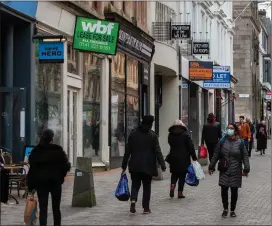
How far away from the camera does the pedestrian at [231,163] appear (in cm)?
1195

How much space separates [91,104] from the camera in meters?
21.8

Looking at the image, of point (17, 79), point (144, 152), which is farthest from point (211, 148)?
point (144, 152)

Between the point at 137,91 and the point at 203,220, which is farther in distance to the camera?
the point at 137,91

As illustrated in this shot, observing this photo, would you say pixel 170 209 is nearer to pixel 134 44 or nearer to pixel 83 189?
pixel 83 189

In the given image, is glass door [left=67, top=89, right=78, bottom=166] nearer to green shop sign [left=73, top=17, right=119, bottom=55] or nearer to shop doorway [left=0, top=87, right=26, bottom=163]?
green shop sign [left=73, top=17, right=119, bottom=55]

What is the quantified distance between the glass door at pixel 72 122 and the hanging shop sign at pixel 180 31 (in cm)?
959

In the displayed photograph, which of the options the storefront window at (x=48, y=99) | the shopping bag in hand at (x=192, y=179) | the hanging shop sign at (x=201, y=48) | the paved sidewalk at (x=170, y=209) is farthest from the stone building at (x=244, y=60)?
the shopping bag in hand at (x=192, y=179)

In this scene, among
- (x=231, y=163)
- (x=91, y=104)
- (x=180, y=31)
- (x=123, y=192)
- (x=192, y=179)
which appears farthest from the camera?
(x=180, y=31)

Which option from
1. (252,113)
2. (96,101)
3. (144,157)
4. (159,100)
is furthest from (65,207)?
(252,113)

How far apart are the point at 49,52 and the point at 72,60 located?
301 cm

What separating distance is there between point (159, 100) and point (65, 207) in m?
21.1

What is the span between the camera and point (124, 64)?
80.5ft

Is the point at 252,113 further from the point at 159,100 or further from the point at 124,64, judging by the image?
the point at 124,64

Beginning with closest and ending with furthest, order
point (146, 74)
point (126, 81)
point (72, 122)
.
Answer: point (72, 122)
point (126, 81)
point (146, 74)
